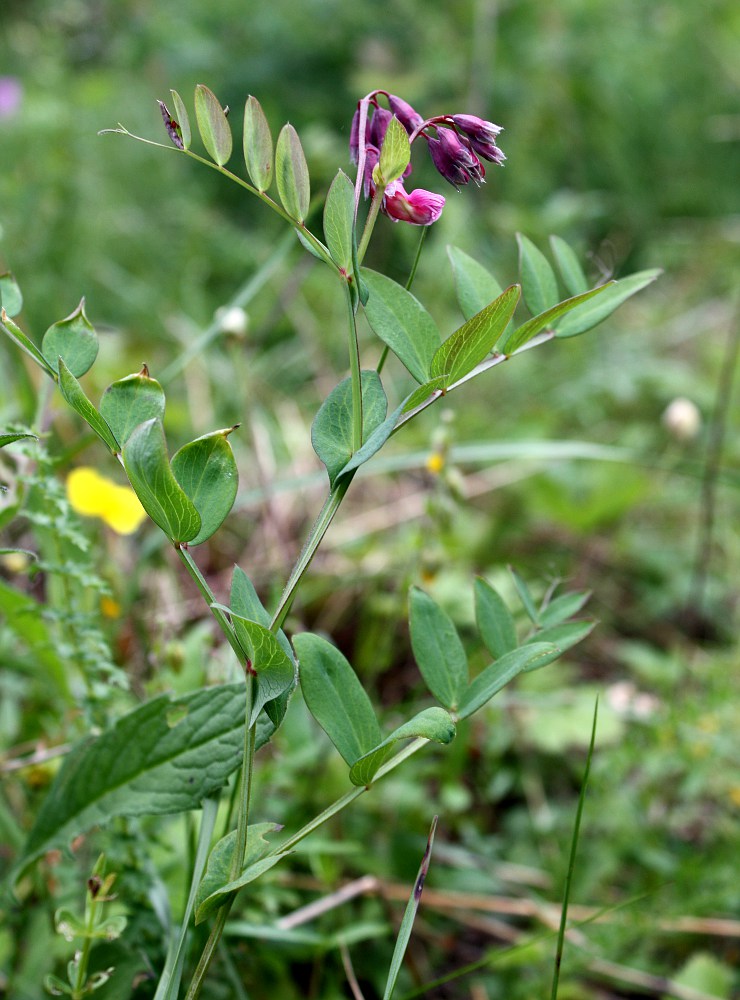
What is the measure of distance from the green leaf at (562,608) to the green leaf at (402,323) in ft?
0.69

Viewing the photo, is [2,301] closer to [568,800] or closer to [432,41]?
[568,800]

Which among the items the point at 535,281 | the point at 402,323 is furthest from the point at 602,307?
the point at 402,323

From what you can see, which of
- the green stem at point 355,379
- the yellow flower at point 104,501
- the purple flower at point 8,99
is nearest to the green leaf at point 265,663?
the green stem at point 355,379

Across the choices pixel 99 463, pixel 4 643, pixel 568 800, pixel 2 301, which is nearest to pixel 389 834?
pixel 568 800

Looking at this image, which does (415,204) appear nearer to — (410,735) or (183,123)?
(183,123)

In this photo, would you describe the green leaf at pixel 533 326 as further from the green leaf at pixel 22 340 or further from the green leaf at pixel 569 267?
the green leaf at pixel 22 340

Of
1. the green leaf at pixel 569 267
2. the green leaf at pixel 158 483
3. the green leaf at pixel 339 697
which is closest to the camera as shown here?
the green leaf at pixel 158 483

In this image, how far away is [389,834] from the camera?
1.04 meters

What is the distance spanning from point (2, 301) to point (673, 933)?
37.7 inches

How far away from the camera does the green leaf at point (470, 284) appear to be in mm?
583

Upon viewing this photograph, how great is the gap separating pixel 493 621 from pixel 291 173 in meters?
0.32

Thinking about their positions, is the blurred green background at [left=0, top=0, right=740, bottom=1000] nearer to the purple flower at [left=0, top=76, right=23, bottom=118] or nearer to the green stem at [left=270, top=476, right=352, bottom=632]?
the purple flower at [left=0, top=76, right=23, bottom=118]

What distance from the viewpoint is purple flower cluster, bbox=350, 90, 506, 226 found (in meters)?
0.48

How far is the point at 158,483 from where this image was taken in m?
0.46
